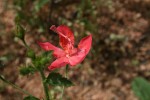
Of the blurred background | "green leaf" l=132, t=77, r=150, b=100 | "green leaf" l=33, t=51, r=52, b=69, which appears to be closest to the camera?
"green leaf" l=33, t=51, r=52, b=69

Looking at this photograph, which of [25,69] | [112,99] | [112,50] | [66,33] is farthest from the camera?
[112,50]

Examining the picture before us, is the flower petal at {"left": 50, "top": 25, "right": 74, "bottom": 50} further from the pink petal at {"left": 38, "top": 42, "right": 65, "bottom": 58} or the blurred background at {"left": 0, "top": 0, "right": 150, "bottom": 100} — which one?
the blurred background at {"left": 0, "top": 0, "right": 150, "bottom": 100}

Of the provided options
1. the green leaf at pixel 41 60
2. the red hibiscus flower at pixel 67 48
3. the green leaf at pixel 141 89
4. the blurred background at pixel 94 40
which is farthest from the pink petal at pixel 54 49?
the blurred background at pixel 94 40

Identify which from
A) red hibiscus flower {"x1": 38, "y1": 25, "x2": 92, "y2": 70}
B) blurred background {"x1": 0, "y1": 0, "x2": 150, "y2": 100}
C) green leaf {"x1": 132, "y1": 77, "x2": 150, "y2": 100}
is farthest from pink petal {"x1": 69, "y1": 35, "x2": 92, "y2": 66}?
blurred background {"x1": 0, "y1": 0, "x2": 150, "y2": 100}

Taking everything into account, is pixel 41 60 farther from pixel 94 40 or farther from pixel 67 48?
pixel 94 40

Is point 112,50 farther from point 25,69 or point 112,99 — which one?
point 25,69

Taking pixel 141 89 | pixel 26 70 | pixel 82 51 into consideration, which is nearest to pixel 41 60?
pixel 26 70

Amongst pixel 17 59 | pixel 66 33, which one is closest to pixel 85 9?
pixel 17 59
